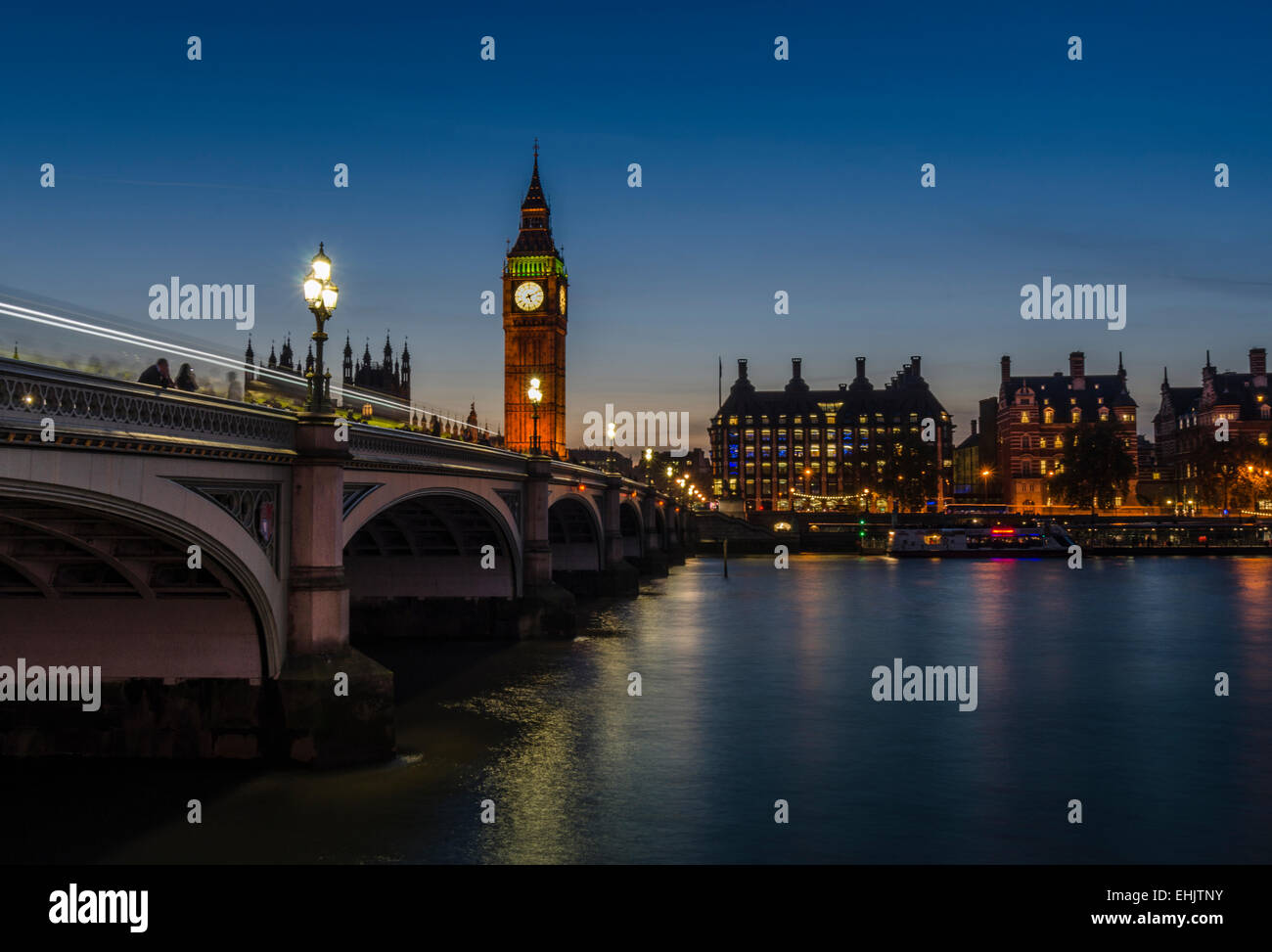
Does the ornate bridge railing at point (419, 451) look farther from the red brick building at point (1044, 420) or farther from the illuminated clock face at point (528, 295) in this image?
the red brick building at point (1044, 420)

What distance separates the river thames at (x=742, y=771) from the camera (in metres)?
16.7

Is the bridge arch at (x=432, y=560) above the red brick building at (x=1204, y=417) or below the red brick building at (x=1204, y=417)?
below

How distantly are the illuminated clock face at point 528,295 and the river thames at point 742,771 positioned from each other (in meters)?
101

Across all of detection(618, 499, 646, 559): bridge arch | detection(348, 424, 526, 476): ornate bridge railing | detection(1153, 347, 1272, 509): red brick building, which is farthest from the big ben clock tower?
detection(348, 424, 526, 476): ornate bridge railing

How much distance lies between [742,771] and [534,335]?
120087 millimetres

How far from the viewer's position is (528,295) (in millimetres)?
139500

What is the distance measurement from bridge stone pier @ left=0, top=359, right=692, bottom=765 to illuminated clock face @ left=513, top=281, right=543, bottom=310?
4568 inches

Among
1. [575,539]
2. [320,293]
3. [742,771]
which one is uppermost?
[320,293]

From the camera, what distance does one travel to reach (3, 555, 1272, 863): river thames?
16.7 m

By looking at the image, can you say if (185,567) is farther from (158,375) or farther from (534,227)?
(534,227)

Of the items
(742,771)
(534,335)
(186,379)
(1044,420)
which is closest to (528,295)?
(534,335)

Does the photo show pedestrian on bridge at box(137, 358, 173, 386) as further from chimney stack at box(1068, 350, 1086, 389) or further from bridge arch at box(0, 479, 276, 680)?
chimney stack at box(1068, 350, 1086, 389)

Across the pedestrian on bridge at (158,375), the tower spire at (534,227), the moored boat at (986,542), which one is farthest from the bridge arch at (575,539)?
the tower spire at (534,227)
